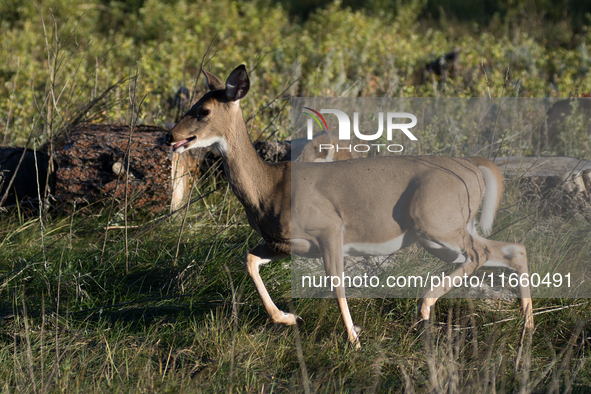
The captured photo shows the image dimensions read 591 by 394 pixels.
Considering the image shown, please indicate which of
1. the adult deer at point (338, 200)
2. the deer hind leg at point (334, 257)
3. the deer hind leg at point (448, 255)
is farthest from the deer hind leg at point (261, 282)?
the deer hind leg at point (448, 255)

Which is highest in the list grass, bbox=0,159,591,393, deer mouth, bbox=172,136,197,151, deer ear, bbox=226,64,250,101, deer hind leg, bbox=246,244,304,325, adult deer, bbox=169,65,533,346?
deer ear, bbox=226,64,250,101

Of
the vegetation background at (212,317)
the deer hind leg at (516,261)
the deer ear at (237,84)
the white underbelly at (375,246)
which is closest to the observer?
the deer ear at (237,84)

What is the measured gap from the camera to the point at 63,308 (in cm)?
384

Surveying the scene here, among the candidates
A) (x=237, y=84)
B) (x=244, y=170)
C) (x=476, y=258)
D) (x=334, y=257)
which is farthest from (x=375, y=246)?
(x=237, y=84)

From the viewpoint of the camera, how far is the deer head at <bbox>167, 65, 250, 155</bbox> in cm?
299

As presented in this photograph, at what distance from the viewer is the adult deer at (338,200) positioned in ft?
10.3

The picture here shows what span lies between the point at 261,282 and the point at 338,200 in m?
0.65

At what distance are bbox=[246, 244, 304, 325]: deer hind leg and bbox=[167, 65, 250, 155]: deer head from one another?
0.64m

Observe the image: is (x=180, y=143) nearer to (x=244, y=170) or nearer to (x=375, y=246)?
(x=244, y=170)

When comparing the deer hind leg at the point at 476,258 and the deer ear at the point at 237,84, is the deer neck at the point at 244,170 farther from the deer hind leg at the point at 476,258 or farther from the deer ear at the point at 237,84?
the deer hind leg at the point at 476,258

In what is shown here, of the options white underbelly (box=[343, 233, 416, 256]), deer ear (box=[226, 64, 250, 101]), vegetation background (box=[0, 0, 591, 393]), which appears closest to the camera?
deer ear (box=[226, 64, 250, 101])

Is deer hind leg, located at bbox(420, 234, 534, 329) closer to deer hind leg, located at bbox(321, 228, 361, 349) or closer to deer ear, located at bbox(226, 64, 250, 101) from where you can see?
deer hind leg, located at bbox(321, 228, 361, 349)

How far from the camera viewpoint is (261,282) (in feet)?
10.9

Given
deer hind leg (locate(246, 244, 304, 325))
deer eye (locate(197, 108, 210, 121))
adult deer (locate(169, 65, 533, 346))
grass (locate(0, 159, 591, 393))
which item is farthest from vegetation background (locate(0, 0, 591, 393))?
deer eye (locate(197, 108, 210, 121))
